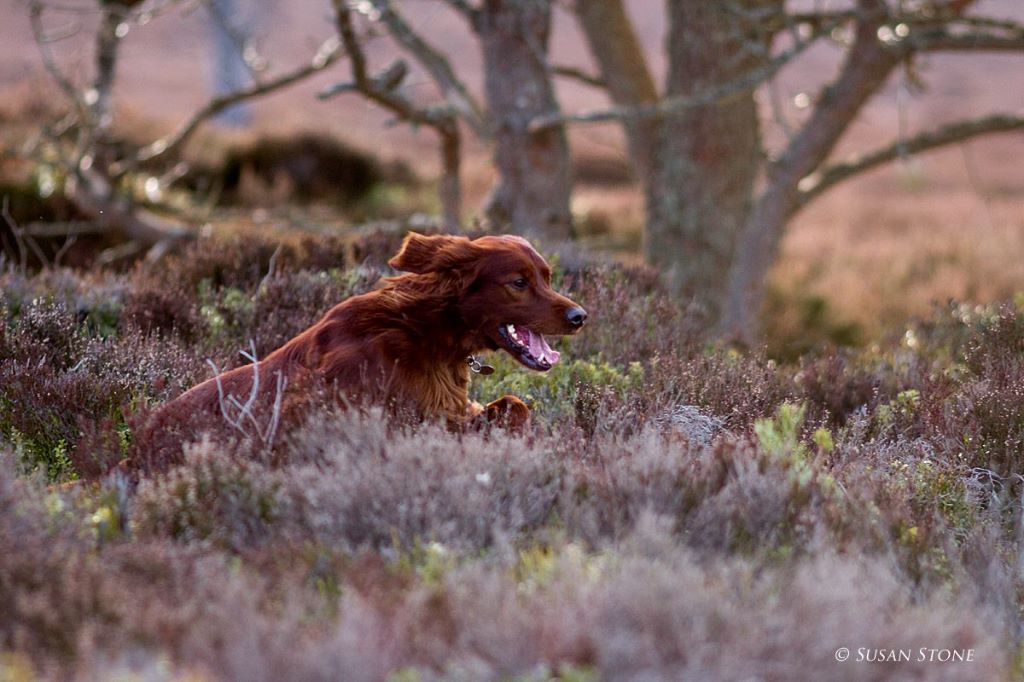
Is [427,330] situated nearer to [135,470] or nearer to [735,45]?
[135,470]

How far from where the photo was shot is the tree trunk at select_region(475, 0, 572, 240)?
10.6m

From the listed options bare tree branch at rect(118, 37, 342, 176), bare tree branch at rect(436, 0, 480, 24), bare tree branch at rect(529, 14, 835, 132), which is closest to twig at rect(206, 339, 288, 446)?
bare tree branch at rect(529, 14, 835, 132)

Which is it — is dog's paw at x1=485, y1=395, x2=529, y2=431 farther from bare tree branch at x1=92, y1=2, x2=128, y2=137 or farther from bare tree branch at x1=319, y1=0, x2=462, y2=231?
bare tree branch at x1=92, y1=2, x2=128, y2=137

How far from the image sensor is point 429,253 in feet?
16.7

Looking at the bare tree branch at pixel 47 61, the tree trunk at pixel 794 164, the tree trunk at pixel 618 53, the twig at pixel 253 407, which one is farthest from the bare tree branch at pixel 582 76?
the twig at pixel 253 407

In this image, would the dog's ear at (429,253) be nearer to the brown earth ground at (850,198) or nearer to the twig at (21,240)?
the twig at (21,240)

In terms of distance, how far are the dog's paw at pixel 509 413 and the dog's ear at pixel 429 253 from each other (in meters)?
0.65

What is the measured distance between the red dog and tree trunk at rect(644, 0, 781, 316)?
5.64 m

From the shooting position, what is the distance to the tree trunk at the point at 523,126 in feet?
34.7

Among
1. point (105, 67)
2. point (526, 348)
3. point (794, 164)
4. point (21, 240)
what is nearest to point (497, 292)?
point (526, 348)

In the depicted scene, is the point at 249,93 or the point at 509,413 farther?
the point at 249,93

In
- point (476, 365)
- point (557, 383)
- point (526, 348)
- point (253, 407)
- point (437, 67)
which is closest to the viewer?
point (253, 407)

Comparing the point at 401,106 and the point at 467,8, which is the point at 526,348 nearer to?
the point at 401,106

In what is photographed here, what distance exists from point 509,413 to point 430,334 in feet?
1.57
